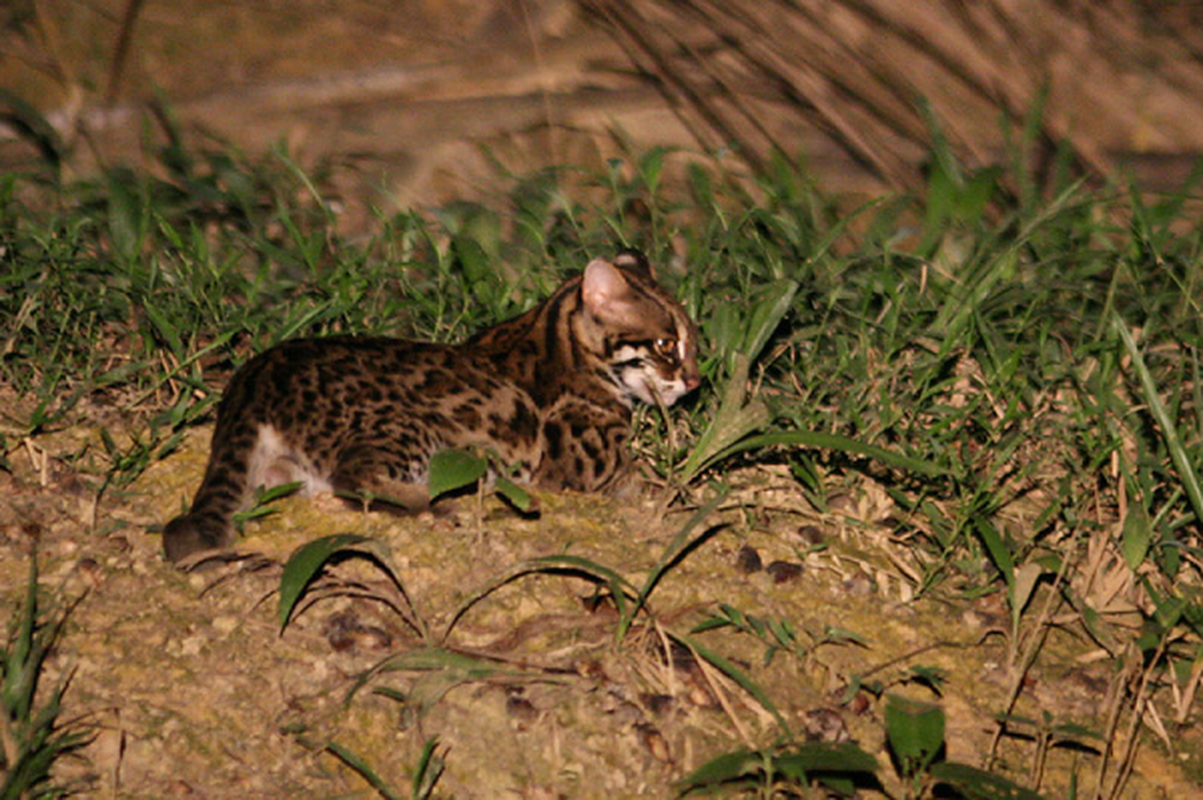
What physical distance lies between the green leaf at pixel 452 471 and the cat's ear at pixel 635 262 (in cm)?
140

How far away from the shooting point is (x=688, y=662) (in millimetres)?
3764

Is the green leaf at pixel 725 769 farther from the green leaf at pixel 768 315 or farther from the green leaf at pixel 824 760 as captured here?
the green leaf at pixel 768 315

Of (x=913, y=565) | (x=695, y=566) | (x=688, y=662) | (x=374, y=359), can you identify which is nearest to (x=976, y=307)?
(x=913, y=565)

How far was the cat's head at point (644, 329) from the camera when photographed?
4.98 metres

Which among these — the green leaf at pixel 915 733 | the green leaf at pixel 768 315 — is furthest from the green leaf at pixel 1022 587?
the green leaf at pixel 768 315

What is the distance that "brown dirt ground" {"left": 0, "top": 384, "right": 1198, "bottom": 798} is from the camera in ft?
10.9

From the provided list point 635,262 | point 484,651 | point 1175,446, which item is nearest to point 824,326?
point 635,262

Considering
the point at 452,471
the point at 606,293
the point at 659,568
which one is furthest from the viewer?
the point at 606,293

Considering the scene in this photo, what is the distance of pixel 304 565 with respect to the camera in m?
3.67

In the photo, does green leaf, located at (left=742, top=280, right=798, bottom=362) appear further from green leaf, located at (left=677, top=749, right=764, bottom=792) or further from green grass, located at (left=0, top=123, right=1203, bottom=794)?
green leaf, located at (left=677, top=749, right=764, bottom=792)

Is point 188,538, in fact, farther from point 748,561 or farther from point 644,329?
point 644,329

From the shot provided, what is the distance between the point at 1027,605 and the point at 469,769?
6.63ft

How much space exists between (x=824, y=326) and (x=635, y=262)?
866 mm

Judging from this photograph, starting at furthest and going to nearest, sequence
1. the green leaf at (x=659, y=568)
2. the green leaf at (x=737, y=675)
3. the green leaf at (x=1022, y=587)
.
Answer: the green leaf at (x=1022, y=587) < the green leaf at (x=659, y=568) < the green leaf at (x=737, y=675)
